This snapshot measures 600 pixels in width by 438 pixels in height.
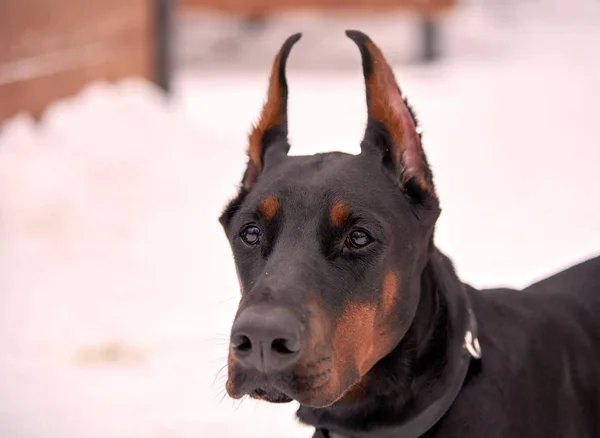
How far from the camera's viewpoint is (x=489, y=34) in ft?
46.7

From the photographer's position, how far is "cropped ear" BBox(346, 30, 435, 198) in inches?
101

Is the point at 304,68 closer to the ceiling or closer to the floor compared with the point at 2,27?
closer to the floor

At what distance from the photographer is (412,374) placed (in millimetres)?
2486

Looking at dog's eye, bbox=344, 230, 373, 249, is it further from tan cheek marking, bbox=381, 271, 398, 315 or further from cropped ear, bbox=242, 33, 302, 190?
cropped ear, bbox=242, 33, 302, 190

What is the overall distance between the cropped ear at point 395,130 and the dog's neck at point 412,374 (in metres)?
0.27

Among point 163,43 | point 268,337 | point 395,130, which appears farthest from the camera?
point 163,43

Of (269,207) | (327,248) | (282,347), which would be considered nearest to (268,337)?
(282,347)

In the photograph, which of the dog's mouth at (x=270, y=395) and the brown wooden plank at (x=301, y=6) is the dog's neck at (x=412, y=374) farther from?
the brown wooden plank at (x=301, y=6)

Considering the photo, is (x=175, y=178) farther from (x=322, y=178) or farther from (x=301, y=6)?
(x=301, y=6)

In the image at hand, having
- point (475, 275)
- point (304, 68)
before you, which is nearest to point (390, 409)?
point (475, 275)

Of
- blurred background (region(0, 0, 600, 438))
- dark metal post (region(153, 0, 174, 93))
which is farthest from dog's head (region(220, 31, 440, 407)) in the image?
dark metal post (region(153, 0, 174, 93))

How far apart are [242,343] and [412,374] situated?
0.58m

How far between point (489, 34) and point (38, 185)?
946 cm

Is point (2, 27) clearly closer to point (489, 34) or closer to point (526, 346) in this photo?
point (526, 346)
